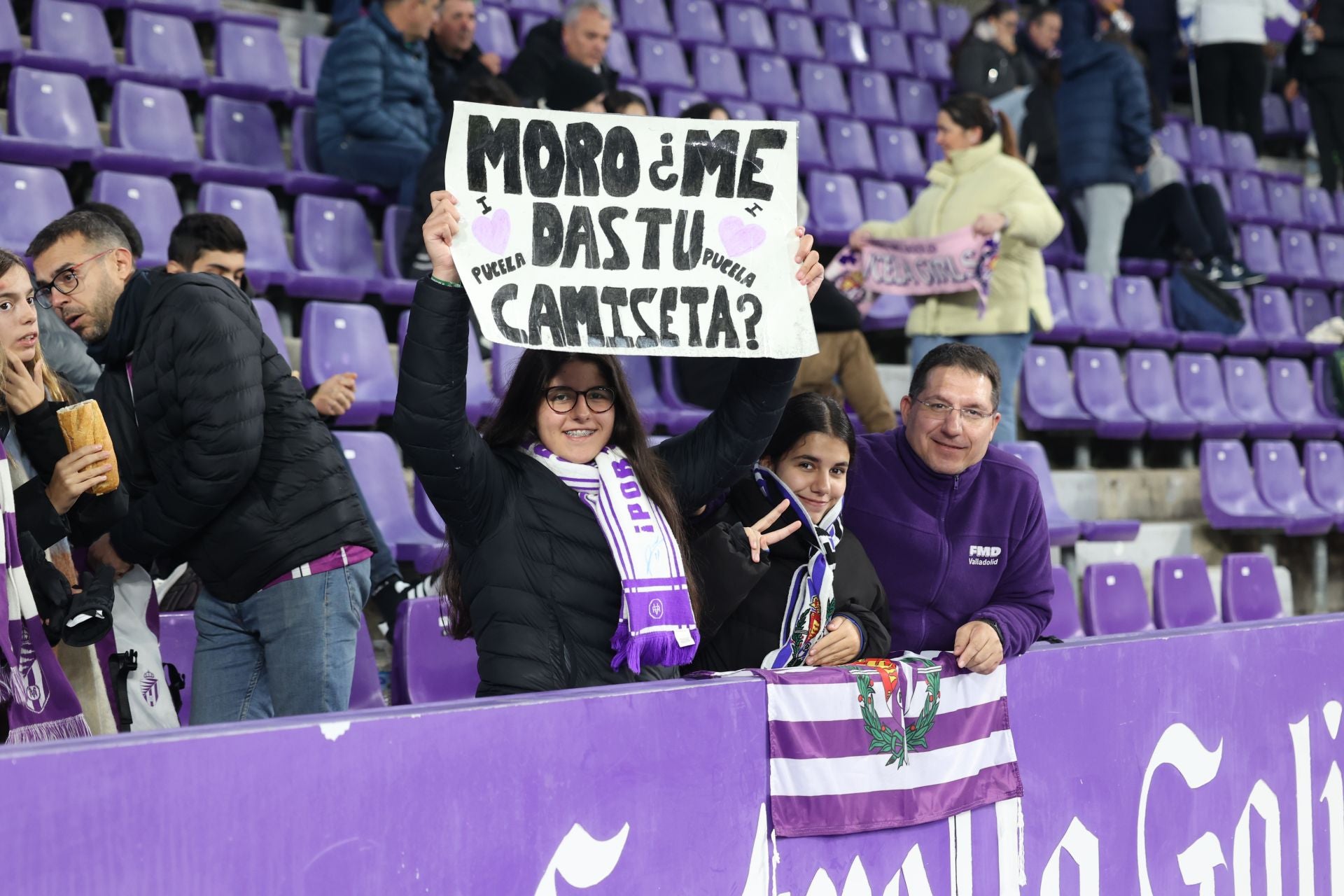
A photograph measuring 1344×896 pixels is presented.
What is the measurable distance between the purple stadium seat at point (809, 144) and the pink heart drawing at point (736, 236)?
576 centimetres

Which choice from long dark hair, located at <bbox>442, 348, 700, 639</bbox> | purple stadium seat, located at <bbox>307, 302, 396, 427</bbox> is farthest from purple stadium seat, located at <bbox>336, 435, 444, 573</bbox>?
long dark hair, located at <bbox>442, 348, 700, 639</bbox>

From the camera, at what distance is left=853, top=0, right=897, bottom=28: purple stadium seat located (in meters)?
10.5

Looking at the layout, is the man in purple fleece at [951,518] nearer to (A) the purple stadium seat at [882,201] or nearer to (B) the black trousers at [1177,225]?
(A) the purple stadium seat at [882,201]

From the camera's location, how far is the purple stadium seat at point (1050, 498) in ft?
20.5

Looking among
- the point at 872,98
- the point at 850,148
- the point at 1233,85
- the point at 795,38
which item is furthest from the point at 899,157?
the point at 1233,85

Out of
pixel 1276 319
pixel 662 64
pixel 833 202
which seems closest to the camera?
pixel 833 202

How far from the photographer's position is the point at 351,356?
17.8 ft

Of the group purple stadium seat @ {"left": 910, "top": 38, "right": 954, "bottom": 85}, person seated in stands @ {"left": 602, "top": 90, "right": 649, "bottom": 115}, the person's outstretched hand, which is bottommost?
the person's outstretched hand

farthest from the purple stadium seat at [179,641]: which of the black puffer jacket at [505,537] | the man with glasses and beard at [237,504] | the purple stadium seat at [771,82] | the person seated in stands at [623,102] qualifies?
the purple stadium seat at [771,82]

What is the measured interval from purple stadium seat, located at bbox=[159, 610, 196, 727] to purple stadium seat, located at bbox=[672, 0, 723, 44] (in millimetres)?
6691

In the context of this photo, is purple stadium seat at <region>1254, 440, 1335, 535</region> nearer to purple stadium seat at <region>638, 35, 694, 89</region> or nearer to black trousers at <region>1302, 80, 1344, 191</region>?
purple stadium seat at <region>638, 35, 694, 89</region>

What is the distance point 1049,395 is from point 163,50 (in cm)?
441

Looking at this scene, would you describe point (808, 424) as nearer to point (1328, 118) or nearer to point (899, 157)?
point (899, 157)

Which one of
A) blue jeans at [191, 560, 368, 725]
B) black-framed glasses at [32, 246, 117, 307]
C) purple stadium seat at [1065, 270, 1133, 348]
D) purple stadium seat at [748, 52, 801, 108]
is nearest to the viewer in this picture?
blue jeans at [191, 560, 368, 725]
